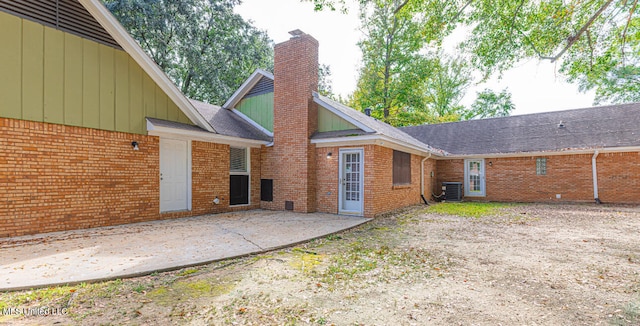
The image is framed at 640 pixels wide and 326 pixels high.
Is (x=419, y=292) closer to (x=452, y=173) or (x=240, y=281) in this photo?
(x=240, y=281)

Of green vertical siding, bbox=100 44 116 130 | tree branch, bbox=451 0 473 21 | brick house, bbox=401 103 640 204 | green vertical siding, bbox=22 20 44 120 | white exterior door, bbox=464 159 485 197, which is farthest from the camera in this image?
white exterior door, bbox=464 159 485 197

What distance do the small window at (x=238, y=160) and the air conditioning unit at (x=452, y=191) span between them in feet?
→ 33.3

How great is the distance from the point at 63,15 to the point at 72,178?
3.56 m

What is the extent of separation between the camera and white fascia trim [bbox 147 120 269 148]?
744cm

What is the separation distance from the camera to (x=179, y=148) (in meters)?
8.21

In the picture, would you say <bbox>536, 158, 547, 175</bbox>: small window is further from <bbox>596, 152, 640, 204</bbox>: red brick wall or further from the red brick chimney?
the red brick chimney

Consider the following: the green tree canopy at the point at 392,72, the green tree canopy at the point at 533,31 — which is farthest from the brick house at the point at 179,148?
the green tree canopy at the point at 392,72

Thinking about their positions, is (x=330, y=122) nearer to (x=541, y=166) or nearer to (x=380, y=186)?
(x=380, y=186)

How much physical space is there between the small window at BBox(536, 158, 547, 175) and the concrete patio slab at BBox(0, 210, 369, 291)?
35.5 feet

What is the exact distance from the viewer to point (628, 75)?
69.9ft

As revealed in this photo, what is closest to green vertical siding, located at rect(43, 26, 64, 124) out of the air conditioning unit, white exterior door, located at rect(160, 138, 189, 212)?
white exterior door, located at rect(160, 138, 189, 212)

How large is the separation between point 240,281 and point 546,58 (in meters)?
8.50

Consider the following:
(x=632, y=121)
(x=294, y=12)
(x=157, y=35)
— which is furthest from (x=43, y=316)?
(x=632, y=121)

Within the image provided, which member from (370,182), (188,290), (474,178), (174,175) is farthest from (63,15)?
(474,178)
